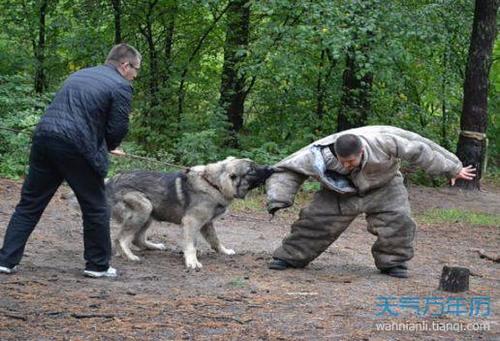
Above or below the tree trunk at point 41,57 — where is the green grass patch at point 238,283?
below

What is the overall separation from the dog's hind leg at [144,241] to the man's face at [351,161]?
7.95 ft

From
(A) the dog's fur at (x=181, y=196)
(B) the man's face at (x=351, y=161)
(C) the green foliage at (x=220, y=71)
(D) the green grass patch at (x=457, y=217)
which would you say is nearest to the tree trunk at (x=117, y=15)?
(C) the green foliage at (x=220, y=71)

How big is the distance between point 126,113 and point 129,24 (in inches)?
448

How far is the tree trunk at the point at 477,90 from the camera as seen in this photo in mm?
14266

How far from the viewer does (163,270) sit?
7312 mm

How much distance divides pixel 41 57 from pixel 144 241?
34.7ft

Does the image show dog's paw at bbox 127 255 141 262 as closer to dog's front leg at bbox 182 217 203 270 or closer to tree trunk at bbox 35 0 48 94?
dog's front leg at bbox 182 217 203 270

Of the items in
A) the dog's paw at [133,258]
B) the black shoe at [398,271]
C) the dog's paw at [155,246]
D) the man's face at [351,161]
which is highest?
the man's face at [351,161]

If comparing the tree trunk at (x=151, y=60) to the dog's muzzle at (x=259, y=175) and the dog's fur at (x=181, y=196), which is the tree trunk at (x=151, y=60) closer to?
the dog's fur at (x=181, y=196)

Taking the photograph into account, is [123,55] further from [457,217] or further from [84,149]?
[457,217]

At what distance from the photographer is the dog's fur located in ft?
25.0

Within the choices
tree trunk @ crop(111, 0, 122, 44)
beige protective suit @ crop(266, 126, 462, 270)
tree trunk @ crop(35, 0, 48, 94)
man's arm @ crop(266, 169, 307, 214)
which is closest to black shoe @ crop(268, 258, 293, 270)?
beige protective suit @ crop(266, 126, 462, 270)

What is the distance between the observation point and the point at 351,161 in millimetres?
6645

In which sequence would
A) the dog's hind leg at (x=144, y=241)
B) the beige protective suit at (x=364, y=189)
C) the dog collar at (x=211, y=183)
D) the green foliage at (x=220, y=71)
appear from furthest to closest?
the green foliage at (x=220, y=71) → the dog's hind leg at (x=144, y=241) → the dog collar at (x=211, y=183) → the beige protective suit at (x=364, y=189)
